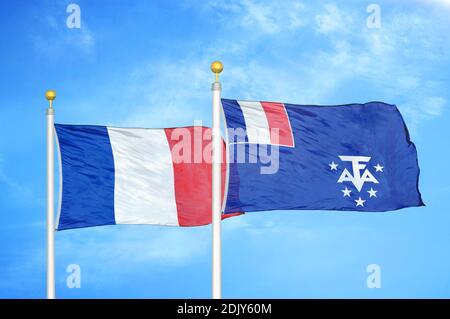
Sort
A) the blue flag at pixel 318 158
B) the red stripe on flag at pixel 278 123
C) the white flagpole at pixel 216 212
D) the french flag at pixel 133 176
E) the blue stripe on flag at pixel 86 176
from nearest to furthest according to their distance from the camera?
the white flagpole at pixel 216 212
the blue flag at pixel 318 158
the red stripe on flag at pixel 278 123
the blue stripe on flag at pixel 86 176
the french flag at pixel 133 176

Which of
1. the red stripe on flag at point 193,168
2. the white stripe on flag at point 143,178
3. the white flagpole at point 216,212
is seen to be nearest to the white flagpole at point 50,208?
the white stripe on flag at point 143,178

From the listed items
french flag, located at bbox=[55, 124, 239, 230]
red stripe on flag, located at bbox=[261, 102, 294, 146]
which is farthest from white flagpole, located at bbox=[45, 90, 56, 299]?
red stripe on flag, located at bbox=[261, 102, 294, 146]

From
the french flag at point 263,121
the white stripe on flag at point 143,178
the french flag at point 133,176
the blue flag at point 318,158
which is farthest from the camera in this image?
the white stripe on flag at point 143,178

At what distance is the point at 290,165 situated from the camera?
17.9 metres

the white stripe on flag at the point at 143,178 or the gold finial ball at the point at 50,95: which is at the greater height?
the gold finial ball at the point at 50,95

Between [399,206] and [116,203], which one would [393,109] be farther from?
[116,203]

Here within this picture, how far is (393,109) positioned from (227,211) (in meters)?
4.85

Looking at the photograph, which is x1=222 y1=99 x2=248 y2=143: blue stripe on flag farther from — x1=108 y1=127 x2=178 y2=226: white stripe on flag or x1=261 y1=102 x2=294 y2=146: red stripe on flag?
x1=108 y1=127 x2=178 y2=226: white stripe on flag

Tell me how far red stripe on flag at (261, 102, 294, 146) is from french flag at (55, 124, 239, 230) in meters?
1.32

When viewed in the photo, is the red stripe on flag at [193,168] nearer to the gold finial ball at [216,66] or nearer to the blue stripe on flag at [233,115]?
the blue stripe on flag at [233,115]

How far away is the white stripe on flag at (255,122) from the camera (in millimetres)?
17844

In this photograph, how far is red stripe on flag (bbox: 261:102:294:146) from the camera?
18.0 m

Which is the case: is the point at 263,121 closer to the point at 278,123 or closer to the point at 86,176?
the point at 278,123
